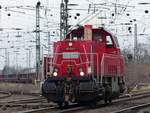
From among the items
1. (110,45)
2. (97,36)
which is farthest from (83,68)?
(110,45)

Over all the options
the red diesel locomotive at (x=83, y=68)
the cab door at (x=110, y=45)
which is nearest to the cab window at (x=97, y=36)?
the red diesel locomotive at (x=83, y=68)

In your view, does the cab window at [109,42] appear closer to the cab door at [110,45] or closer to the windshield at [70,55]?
the cab door at [110,45]

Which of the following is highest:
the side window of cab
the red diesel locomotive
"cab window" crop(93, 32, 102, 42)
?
"cab window" crop(93, 32, 102, 42)

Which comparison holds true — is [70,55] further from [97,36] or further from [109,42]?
[109,42]

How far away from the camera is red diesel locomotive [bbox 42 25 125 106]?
696 inches

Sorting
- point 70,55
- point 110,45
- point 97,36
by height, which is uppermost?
point 97,36

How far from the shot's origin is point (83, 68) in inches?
725

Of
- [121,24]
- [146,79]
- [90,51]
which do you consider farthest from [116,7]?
[146,79]

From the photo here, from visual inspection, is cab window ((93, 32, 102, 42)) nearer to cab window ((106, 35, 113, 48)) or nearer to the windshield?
cab window ((106, 35, 113, 48))

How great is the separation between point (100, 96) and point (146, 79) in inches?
2530

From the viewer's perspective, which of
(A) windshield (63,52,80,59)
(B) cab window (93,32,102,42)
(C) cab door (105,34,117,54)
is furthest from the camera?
(C) cab door (105,34,117,54)

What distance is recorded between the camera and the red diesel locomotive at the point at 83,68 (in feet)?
58.0

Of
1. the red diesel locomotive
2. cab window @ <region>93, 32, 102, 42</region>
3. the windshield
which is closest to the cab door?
the red diesel locomotive

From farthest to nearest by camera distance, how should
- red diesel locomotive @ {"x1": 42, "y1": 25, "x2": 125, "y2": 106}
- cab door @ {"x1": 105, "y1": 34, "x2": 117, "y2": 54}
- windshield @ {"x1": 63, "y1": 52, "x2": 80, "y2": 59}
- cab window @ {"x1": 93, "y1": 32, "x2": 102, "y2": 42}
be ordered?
cab door @ {"x1": 105, "y1": 34, "x2": 117, "y2": 54}
cab window @ {"x1": 93, "y1": 32, "x2": 102, "y2": 42}
windshield @ {"x1": 63, "y1": 52, "x2": 80, "y2": 59}
red diesel locomotive @ {"x1": 42, "y1": 25, "x2": 125, "y2": 106}
